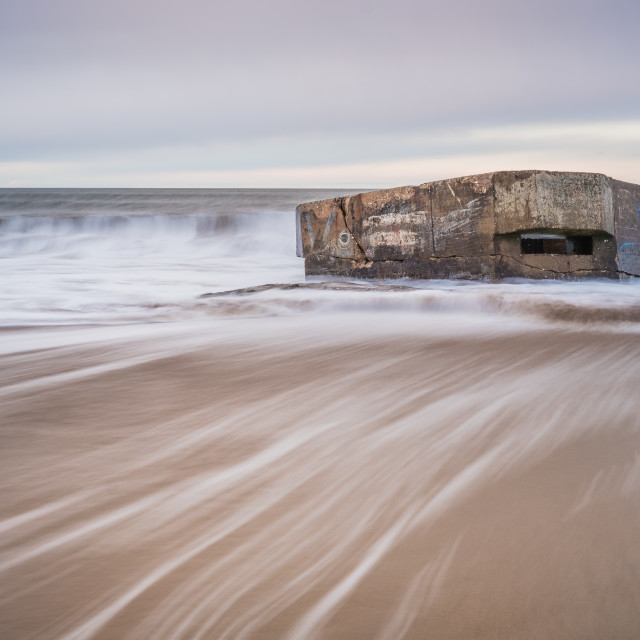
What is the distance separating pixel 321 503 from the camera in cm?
99

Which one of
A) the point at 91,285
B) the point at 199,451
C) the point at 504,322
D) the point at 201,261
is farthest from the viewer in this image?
the point at 201,261

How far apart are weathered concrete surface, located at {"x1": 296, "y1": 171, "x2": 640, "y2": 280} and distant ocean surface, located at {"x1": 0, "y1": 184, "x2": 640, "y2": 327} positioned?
0.51 ft

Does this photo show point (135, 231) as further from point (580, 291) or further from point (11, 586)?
point (11, 586)

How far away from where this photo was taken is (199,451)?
1.21 m

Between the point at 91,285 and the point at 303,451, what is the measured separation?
15.1ft

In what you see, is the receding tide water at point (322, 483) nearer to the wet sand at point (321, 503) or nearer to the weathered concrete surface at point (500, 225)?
the wet sand at point (321, 503)

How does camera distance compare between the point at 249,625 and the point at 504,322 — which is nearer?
the point at 249,625

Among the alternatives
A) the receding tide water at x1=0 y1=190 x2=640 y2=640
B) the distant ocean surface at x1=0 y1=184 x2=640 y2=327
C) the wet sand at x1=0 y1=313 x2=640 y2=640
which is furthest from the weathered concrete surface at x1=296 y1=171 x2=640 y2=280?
the wet sand at x1=0 y1=313 x2=640 y2=640

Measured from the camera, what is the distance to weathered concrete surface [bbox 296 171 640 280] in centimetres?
384

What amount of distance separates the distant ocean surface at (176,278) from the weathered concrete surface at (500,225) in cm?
15

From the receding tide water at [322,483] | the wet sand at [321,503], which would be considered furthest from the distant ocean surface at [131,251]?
the wet sand at [321,503]

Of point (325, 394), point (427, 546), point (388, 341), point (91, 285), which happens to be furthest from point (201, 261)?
point (427, 546)

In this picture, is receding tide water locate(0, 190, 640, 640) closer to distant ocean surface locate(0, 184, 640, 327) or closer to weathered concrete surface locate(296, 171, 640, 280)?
distant ocean surface locate(0, 184, 640, 327)

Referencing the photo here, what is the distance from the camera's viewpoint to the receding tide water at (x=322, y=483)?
721mm
